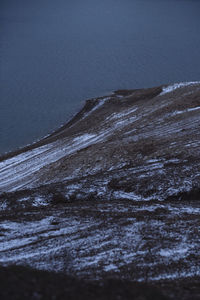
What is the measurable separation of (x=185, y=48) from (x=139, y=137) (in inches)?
2310

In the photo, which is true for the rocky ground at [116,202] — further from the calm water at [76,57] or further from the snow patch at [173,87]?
the calm water at [76,57]

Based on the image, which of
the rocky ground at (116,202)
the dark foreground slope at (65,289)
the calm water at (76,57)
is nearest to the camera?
the dark foreground slope at (65,289)

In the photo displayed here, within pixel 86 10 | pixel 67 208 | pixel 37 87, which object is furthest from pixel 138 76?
pixel 86 10

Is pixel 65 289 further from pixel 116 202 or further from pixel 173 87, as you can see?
pixel 173 87

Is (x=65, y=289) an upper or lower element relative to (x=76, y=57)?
lower

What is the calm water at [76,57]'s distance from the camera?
4686cm

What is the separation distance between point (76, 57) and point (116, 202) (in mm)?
59398

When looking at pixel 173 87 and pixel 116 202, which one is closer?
pixel 116 202

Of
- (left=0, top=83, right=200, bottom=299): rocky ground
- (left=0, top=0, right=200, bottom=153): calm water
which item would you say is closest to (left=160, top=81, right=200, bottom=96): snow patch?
(left=0, top=83, right=200, bottom=299): rocky ground

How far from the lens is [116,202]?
17.4m

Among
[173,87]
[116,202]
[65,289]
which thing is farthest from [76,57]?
[65,289]

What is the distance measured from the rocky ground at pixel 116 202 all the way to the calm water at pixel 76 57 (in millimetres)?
12113

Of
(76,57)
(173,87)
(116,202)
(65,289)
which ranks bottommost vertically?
(116,202)

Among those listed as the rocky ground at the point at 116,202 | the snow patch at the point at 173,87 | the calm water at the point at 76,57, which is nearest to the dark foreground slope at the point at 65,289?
the rocky ground at the point at 116,202
